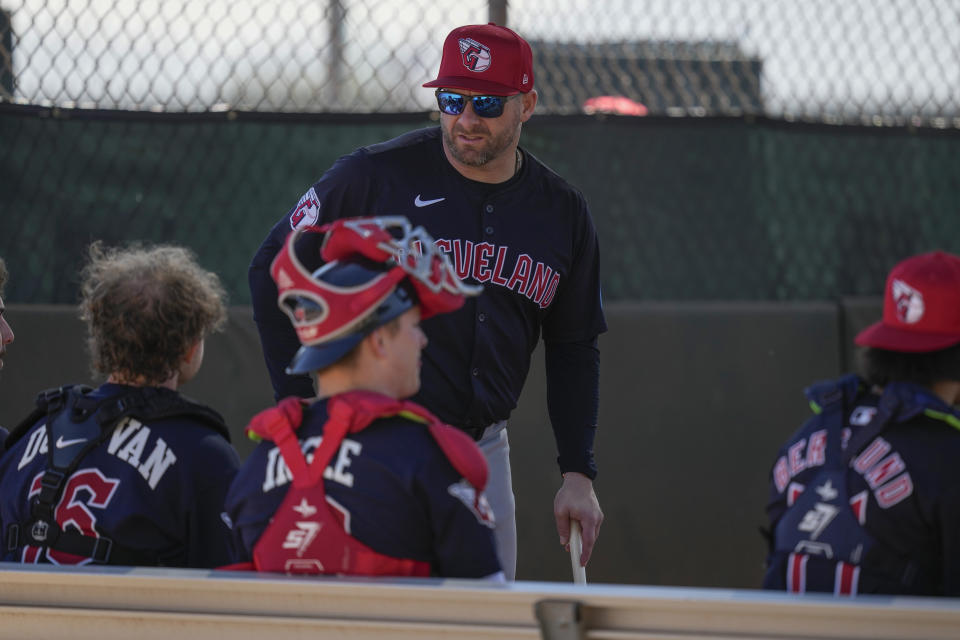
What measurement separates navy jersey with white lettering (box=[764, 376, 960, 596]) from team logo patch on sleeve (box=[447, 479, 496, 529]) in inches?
28.0

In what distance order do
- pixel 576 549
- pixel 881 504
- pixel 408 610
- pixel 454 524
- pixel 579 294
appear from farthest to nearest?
pixel 579 294
pixel 576 549
pixel 881 504
pixel 454 524
pixel 408 610

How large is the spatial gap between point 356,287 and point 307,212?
1281mm

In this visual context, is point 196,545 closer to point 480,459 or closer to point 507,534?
point 480,459

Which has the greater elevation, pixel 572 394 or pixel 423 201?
pixel 423 201

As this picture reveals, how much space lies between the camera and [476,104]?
133 inches

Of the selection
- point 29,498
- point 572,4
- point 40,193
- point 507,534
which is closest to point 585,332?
point 507,534

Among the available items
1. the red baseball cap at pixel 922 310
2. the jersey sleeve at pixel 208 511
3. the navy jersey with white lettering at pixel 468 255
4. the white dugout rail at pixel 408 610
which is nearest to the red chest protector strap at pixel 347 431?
the white dugout rail at pixel 408 610

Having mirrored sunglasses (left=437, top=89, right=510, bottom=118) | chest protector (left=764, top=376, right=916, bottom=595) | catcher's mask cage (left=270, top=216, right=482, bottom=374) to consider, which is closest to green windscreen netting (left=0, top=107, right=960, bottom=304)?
mirrored sunglasses (left=437, top=89, right=510, bottom=118)

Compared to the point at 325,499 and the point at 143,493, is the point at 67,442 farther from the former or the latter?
the point at 325,499

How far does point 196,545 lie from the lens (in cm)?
262

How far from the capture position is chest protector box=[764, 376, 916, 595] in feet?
7.81

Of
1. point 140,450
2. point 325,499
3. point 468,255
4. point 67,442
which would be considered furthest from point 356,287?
point 468,255

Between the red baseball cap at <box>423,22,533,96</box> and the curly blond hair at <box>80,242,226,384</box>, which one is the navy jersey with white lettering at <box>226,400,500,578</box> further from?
the red baseball cap at <box>423,22,533,96</box>

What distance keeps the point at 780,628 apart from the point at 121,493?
1435 millimetres
